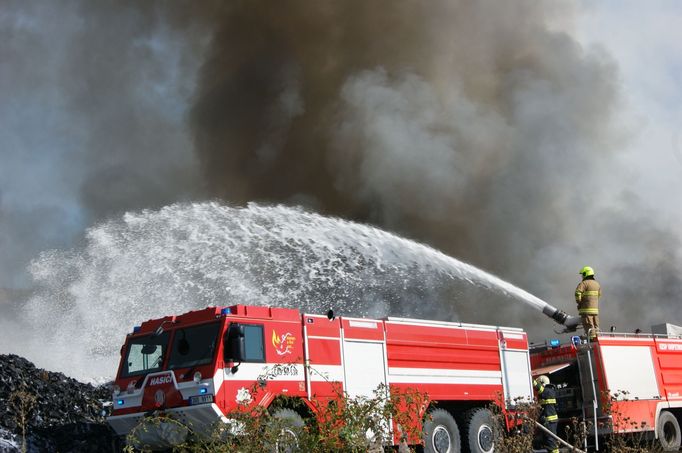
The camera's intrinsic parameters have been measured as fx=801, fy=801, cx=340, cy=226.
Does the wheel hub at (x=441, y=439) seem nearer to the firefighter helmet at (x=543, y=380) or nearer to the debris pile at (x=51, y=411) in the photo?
the firefighter helmet at (x=543, y=380)

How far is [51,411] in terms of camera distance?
1112cm

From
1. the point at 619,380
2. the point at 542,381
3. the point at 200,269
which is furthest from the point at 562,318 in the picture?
the point at 200,269

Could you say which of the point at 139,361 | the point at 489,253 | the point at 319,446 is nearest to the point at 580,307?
the point at 139,361

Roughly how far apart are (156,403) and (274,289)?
1259 centimetres

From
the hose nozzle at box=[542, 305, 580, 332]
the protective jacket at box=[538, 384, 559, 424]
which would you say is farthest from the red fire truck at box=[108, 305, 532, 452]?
the hose nozzle at box=[542, 305, 580, 332]

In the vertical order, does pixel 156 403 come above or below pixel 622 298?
below

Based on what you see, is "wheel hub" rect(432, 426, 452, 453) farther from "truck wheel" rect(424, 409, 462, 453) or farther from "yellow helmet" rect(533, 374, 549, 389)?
"yellow helmet" rect(533, 374, 549, 389)

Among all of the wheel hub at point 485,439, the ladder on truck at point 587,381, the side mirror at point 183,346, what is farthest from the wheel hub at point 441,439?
the side mirror at point 183,346

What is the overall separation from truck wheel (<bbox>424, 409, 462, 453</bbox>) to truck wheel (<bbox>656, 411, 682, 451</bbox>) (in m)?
4.32

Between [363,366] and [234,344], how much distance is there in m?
2.20

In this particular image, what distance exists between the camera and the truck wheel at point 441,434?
10.6 metres

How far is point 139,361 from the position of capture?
959 cm

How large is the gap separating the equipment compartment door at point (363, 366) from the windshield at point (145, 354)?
2.28 m

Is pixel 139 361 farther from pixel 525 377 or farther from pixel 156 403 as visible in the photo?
pixel 525 377
